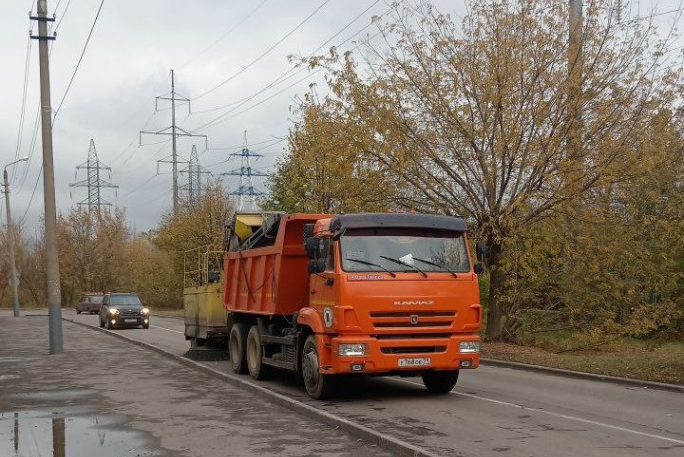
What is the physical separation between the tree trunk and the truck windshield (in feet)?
27.9

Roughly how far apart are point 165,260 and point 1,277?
33.3 meters

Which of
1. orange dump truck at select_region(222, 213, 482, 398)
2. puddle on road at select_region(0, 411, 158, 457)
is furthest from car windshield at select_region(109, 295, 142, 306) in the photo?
puddle on road at select_region(0, 411, 158, 457)

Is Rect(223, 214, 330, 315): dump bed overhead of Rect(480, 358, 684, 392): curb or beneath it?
overhead

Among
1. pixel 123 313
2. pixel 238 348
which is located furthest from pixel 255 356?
pixel 123 313

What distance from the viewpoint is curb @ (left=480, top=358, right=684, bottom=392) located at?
12.9 metres

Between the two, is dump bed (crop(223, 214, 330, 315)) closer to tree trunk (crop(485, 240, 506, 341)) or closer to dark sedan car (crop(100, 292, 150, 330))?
tree trunk (crop(485, 240, 506, 341))

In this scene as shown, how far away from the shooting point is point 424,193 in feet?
67.3

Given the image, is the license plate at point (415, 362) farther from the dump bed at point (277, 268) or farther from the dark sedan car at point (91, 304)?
the dark sedan car at point (91, 304)

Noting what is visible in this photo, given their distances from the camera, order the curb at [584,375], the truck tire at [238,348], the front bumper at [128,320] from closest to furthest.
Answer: the curb at [584,375]
the truck tire at [238,348]
the front bumper at [128,320]

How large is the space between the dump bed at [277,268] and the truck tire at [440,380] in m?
2.40

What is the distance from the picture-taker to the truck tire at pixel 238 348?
1520cm

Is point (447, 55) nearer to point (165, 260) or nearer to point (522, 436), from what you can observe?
point (522, 436)

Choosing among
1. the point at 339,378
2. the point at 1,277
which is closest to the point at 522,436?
the point at 339,378

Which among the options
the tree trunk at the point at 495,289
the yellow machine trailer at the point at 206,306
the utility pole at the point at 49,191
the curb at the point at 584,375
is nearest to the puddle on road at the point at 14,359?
the utility pole at the point at 49,191
